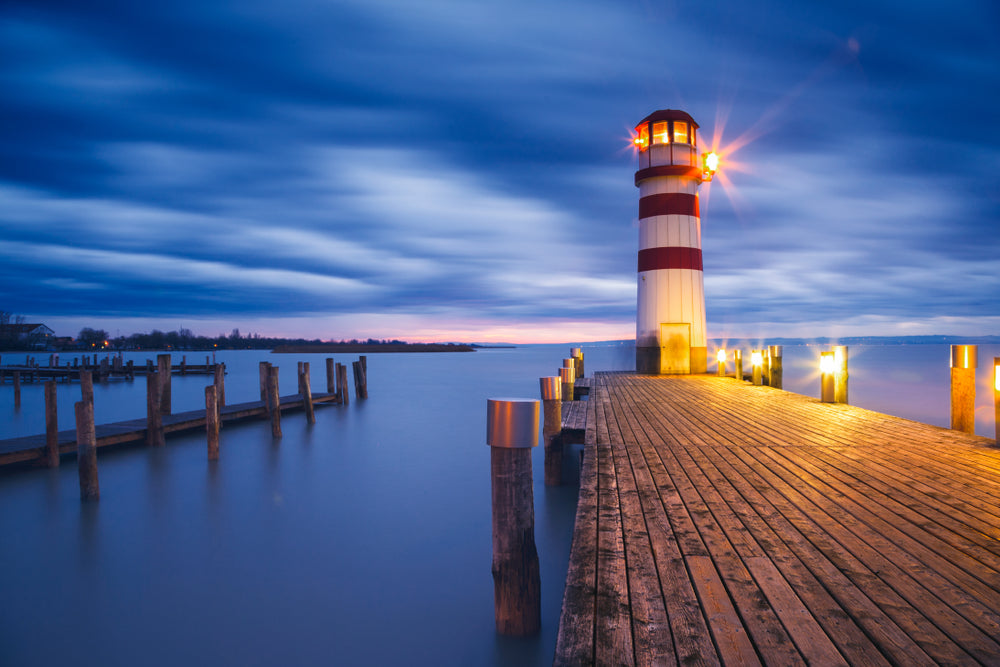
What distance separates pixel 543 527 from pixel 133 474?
8037 millimetres

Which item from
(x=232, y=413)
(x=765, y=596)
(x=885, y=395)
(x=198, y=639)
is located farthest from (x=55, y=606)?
(x=885, y=395)

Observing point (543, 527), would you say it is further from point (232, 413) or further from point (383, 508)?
point (232, 413)

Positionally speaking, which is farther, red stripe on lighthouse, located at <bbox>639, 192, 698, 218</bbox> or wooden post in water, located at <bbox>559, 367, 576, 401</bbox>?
red stripe on lighthouse, located at <bbox>639, 192, 698, 218</bbox>

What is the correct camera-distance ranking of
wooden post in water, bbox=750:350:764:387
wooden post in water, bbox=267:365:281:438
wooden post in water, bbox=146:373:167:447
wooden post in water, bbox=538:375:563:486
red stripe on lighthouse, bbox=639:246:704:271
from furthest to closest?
red stripe on lighthouse, bbox=639:246:704:271
wooden post in water, bbox=267:365:281:438
wooden post in water, bbox=750:350:764:387
wooden post in water, bbox=146:373:167:447
wooden post in water, bbox=538:375:563:486

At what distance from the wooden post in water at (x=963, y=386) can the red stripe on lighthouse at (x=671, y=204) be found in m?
10.0

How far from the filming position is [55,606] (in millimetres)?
5188

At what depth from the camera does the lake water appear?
4.46m

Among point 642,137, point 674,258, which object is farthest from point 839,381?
point 642,137

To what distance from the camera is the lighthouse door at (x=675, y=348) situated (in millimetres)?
15344

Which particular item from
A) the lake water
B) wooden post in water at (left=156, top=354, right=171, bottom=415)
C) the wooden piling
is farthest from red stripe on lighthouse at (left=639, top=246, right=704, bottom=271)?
wooden post in water at (left=156, top=354, right=171, bottom=415)

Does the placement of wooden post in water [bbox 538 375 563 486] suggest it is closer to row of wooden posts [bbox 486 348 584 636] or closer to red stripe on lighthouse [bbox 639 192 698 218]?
row of wooden posts [bbox 486 348 584 636]

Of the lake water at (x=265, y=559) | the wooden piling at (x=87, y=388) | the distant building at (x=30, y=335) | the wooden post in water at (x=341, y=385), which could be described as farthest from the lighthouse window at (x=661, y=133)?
the distant building at (x=30, y=335)

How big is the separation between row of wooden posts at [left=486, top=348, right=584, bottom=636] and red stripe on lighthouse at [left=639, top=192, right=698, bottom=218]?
44.4 ft

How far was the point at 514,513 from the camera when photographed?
3.31m
